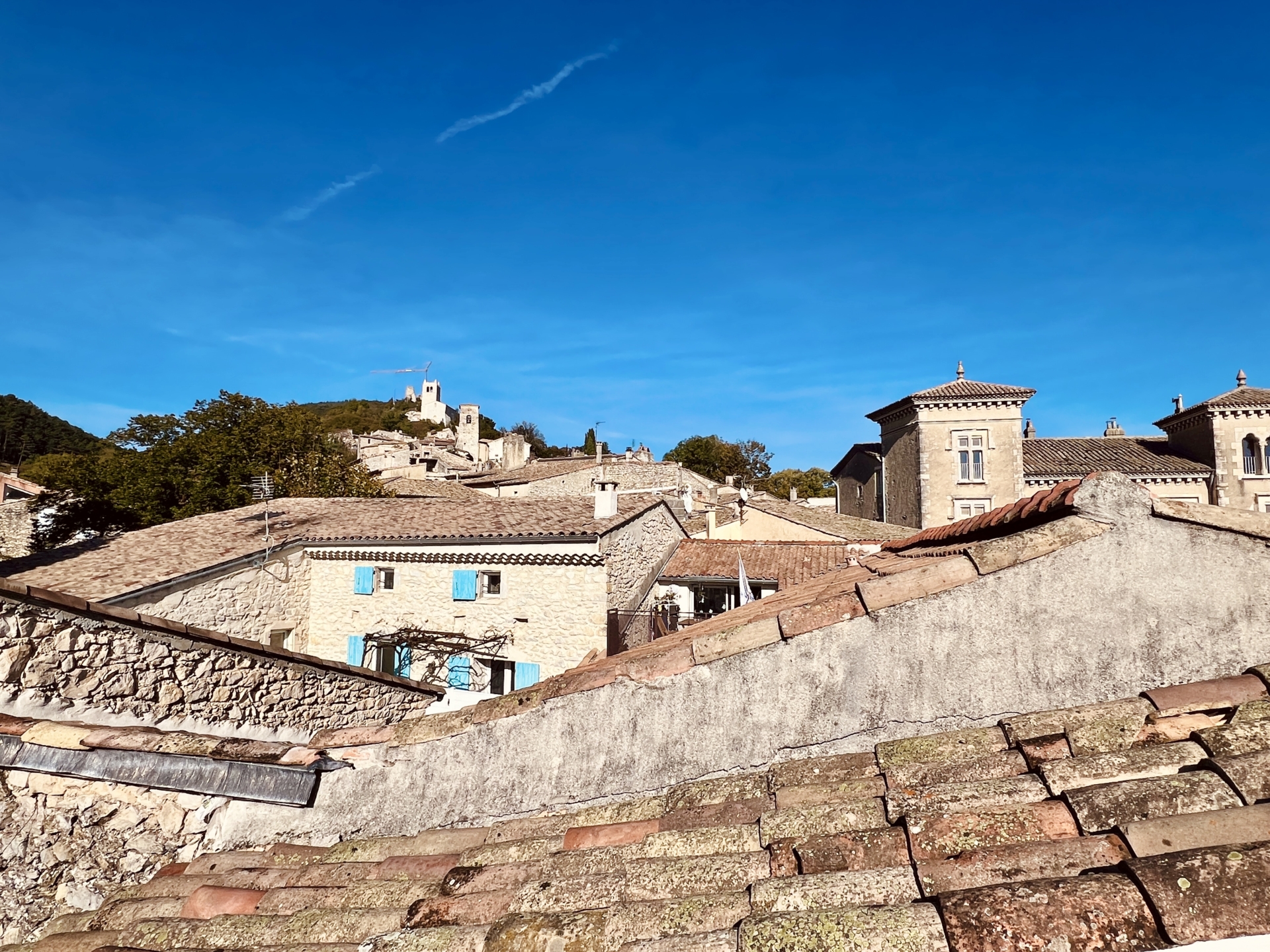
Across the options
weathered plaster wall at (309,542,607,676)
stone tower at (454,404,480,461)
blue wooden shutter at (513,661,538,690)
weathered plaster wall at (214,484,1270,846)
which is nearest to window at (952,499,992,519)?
weathered plaster wall at (309,542,607,676)

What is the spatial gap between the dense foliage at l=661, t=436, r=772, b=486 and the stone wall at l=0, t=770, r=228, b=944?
58.4m

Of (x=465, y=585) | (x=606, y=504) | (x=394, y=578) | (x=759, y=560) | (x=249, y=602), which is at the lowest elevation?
(x=249, y=602)

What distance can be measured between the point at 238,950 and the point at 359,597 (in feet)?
55.6

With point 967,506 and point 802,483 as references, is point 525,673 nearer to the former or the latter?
point 967,506

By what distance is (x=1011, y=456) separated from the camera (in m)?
29.0

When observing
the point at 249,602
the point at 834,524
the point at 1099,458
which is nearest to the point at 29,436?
the point at 249,602

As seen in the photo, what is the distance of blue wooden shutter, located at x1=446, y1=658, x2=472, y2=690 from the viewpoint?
17297mm

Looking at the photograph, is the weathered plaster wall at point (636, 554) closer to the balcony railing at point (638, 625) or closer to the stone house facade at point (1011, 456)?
the balcony railing at point (638, 625)

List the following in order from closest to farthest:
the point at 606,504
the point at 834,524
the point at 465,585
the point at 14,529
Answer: the point at 465,585 → the point at 606,504 → the point at 834,524 → the point at 14,529

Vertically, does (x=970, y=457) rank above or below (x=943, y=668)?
above

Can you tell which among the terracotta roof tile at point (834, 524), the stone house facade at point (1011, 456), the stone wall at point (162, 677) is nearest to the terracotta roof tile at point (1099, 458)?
the stone house facade at point (1011, 456)

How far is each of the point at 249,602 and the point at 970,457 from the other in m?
27.3

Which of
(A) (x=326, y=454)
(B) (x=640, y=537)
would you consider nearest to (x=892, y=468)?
(B) (x=640, y=537)

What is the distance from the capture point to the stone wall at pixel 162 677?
444 cm
